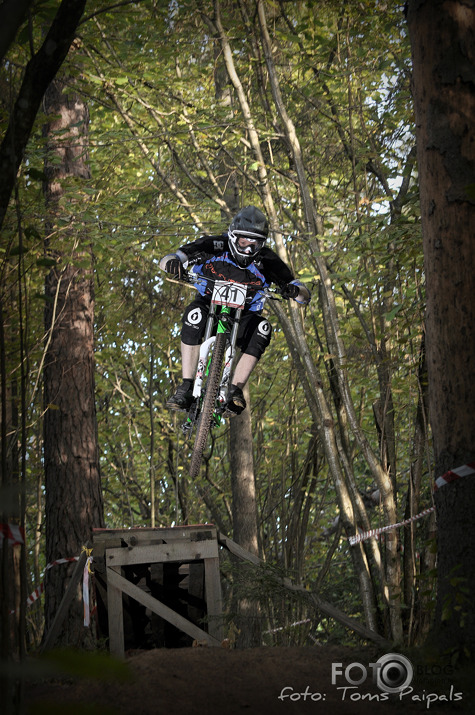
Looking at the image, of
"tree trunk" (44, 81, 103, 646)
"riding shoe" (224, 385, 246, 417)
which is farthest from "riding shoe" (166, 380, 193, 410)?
"tree trunk" (44, 81, 103, 646)

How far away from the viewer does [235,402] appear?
17.9 feet

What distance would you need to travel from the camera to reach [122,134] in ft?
26.8

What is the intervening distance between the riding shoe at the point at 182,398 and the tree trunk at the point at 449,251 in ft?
8.45

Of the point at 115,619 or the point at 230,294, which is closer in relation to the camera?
the point at 230,294

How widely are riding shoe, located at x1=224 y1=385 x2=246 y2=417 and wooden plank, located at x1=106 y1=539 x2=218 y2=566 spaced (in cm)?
138

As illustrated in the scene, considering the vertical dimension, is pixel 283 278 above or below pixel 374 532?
above

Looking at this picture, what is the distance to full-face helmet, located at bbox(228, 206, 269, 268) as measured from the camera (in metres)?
5.26

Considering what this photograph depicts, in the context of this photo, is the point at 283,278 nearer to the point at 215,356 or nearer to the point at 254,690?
the point at 215,356

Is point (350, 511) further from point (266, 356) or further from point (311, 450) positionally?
point (266, 356)

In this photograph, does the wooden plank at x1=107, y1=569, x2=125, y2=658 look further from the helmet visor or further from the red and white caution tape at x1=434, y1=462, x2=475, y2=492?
the red and white caution tape at x1=434, y1=462, x2=475, y2=492

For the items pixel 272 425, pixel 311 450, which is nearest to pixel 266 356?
pixel 272 425

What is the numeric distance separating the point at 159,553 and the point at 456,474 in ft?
11.8

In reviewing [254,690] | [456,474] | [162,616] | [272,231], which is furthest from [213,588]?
[456,474]

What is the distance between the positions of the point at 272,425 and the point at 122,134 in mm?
7542
